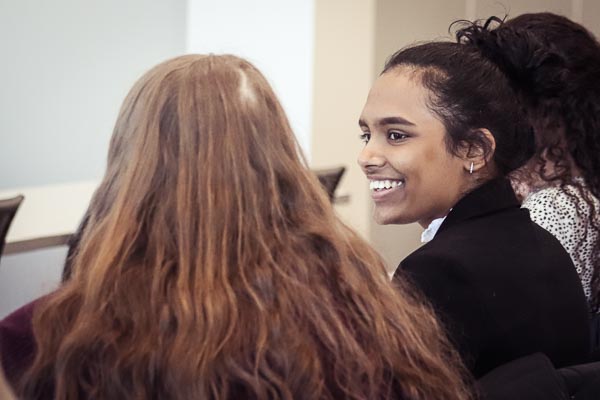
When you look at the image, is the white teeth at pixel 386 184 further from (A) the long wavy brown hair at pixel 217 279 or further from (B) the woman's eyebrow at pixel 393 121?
(A) the long wavy brown hair at pixel 217 279

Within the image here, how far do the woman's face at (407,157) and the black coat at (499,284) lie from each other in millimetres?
74

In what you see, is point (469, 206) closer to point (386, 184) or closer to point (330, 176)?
point (386, 184)

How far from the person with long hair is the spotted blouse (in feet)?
0.76

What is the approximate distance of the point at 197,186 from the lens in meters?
1.12

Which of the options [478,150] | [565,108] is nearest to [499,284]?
[478,150]

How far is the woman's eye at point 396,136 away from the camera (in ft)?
5.59

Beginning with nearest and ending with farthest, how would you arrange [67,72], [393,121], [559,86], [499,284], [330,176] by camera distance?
[499,284] → [393,121] → [559,86] → [330,176] → [67,72]

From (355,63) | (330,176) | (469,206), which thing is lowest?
(330,176)

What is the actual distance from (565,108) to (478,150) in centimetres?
40

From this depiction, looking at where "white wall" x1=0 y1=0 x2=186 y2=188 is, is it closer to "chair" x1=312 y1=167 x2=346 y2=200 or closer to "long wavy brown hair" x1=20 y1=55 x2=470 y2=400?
"chair" x1=312 y1=167 x2=346 y2=200

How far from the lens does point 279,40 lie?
3.89 meters


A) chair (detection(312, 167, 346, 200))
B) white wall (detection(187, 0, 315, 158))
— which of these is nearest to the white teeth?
chair (detection(312, 167, 346, 200))

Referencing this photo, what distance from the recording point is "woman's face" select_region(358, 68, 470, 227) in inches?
66.1

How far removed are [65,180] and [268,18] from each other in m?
1.01
